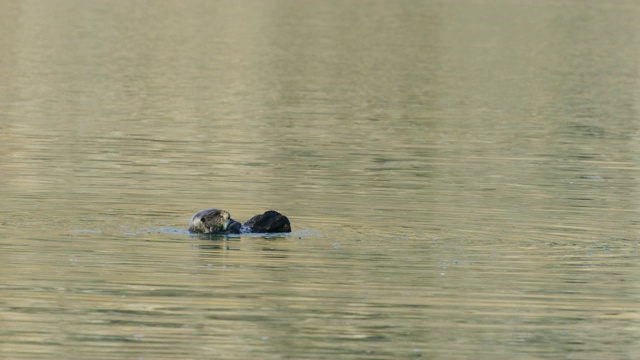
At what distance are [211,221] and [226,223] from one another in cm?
18

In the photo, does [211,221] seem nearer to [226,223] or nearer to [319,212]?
[226,223]

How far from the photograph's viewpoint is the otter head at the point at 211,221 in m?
20.5

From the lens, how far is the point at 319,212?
894 inches

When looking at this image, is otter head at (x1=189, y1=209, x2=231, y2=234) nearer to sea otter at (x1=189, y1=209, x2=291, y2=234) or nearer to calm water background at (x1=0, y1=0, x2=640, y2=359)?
sea otter at (x1=189, y1=209, x2=291, y2=234)

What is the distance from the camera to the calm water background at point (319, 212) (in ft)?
50.4

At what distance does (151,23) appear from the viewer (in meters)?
94.8

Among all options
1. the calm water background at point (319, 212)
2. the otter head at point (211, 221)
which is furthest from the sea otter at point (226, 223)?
the calm water background at point (319, 212)

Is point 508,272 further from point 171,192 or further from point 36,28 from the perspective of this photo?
point 36,28

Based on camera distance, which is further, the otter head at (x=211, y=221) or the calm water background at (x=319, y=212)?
the otter head at (x=211, y=221)

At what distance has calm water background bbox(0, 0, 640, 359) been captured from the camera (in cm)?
1535

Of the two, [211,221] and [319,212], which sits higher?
[211,221]

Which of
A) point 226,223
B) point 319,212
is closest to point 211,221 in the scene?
point 226,223

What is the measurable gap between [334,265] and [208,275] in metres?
1.44

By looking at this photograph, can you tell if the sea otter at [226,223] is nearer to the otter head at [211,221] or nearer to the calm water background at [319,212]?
the otter head at [211,221]
